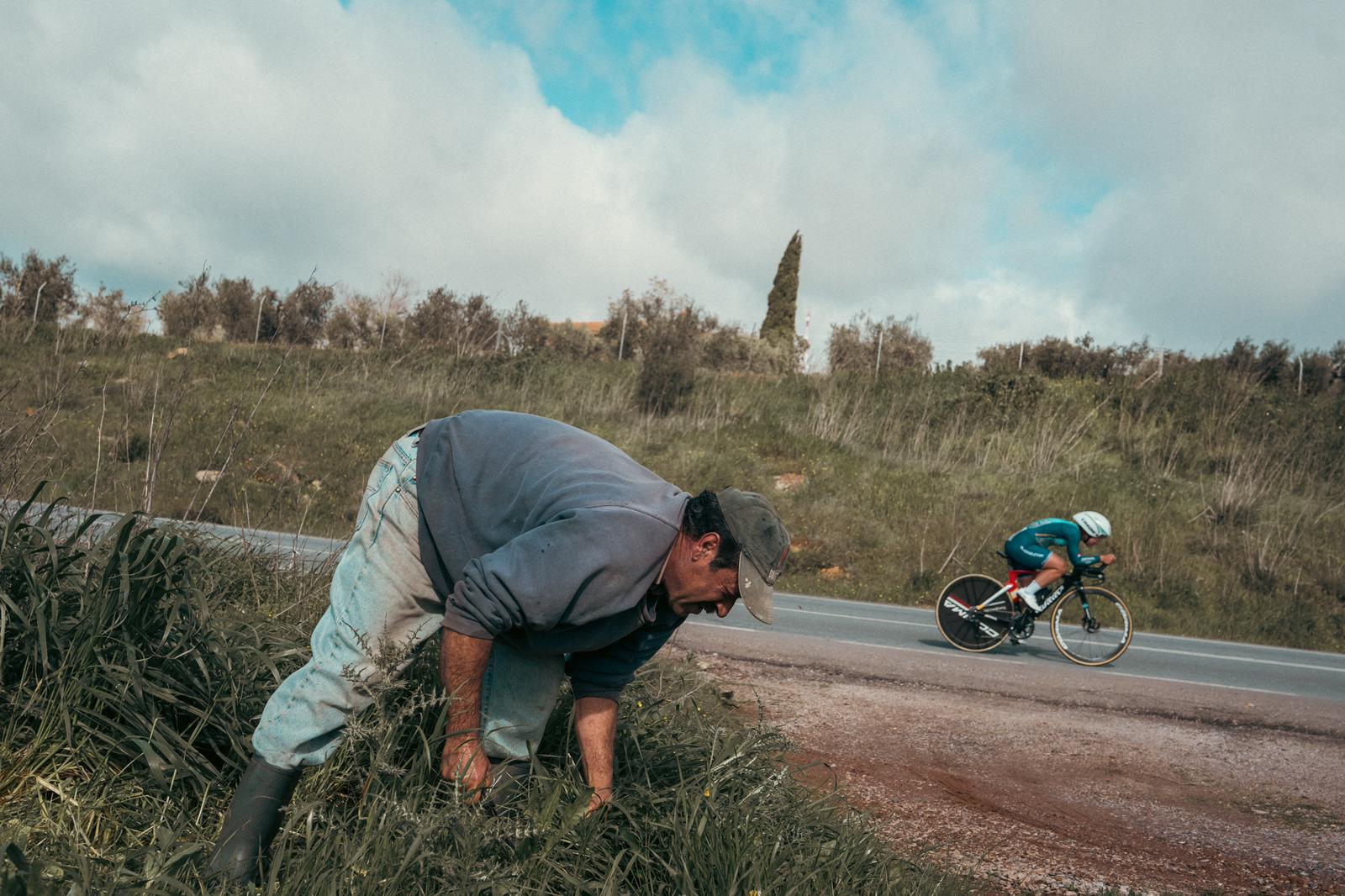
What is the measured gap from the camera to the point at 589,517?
248 centimetres

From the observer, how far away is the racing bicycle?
988 centimetres

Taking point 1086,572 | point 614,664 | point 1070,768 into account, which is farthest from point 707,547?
point 1086,572

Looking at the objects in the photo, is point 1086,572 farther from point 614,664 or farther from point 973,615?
point 614,664

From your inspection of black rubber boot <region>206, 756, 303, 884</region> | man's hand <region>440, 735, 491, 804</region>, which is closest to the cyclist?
man's hand <region>440, 735, 491, 804</region>

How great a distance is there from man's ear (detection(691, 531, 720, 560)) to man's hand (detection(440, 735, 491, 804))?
83cm

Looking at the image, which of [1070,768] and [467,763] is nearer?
[467,763]

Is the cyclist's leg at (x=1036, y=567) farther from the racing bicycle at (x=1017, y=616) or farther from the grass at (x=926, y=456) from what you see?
the grass at (x=926, y=456)

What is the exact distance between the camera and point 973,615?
9922mm

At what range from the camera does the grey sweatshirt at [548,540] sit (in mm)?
2434

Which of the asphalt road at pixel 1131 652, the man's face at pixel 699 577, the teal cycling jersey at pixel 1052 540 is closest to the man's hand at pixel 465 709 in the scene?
the man's face at pixel 699 577

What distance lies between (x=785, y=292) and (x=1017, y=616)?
28.0 metres

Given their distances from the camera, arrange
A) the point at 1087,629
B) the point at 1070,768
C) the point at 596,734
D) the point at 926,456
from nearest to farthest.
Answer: the point at 596,734 < the point at 1070,768 < the point at 1087,629 < the point at 926,456

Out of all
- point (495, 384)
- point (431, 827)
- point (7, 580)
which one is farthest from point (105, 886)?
point (495, 384)

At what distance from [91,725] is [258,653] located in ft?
1.67
